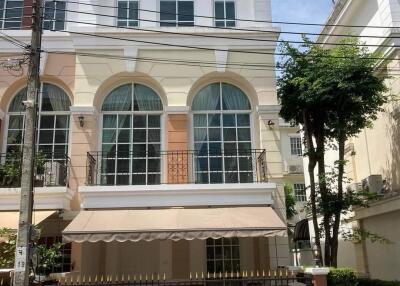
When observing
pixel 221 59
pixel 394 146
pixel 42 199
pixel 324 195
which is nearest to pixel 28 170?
pixel 42 199

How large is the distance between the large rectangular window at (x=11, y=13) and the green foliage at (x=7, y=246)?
6893mm

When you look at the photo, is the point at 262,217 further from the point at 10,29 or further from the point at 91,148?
the point at 10,29

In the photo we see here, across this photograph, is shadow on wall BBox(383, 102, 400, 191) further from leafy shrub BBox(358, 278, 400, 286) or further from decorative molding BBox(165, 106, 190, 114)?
decorative molding BBox(165, 106, 190, 114)

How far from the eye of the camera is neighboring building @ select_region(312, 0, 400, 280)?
635 inches

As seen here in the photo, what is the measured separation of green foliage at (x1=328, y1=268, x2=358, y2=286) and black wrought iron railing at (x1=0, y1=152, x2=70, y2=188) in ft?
25.0

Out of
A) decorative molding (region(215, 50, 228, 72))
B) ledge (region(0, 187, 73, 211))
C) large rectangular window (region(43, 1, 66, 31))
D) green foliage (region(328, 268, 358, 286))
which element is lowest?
green foliage (region(328, 268, 358, 286))

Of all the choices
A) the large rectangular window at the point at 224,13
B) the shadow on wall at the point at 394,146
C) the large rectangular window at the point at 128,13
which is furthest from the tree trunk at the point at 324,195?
the large rectangular window at the point at 128,13

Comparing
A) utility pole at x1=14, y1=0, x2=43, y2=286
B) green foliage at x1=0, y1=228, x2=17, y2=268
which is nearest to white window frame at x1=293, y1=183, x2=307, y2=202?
green foliage at x1=0, y1=228, x2=17, y2=268

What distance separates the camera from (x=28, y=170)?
989 cm

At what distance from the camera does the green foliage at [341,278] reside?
12602 millimetres

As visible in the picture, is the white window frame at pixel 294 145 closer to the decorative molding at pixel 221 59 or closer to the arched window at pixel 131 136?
the decorative molding at pixel 221 59

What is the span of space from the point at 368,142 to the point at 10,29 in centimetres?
1348

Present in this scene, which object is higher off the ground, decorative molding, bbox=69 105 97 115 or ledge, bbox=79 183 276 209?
decorative molding, bbox=69 105 97 115

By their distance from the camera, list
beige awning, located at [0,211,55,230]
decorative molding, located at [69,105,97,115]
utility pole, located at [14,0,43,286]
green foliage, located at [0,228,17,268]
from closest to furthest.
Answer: utility pole, located at [14,0,43,286] < green foliage, located at [0,228,17,268] < beige awning, located at [0,211,55,230] < decorative molding, located at [69,105,97,115]
